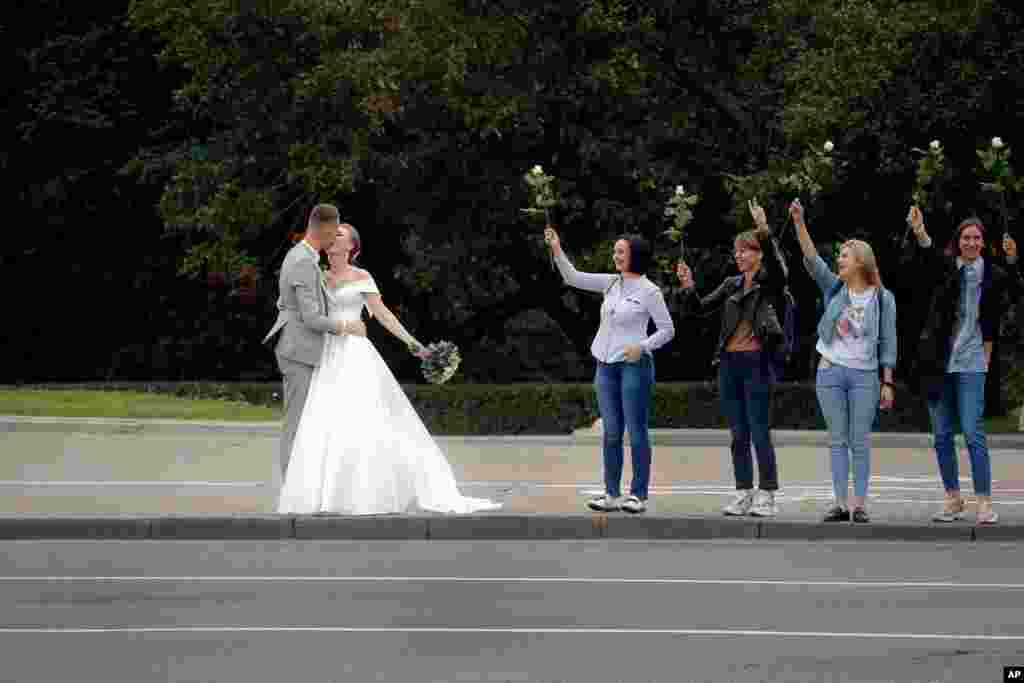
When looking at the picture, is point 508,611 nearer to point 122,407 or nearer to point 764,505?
point 764,505

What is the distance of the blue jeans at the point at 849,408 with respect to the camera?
1566 cm

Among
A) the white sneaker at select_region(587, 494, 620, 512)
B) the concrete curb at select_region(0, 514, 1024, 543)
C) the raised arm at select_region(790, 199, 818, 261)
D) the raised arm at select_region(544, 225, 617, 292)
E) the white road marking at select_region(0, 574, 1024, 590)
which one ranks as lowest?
the white road marking at select_region(0, 574, 1024, 590)

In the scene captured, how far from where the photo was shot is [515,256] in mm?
39562

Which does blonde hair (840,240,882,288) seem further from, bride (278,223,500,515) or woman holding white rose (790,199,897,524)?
bride (278,223,500,515)

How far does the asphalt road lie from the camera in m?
9.53

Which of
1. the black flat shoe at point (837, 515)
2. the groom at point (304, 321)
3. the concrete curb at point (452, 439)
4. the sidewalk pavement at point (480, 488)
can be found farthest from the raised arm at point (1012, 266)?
the concrete curb at point (452, 439)

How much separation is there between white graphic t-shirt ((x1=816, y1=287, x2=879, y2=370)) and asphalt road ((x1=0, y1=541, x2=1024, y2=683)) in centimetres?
120

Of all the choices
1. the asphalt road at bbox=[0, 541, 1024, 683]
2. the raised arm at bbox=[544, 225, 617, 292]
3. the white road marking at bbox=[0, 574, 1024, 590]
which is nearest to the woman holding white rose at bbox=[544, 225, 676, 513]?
the raised arm at bbox=[544, 225, 617, 292]

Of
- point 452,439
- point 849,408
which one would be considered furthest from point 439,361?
point 452,439

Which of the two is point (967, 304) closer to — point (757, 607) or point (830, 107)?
point (757, 607)

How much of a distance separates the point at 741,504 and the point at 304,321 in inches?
122

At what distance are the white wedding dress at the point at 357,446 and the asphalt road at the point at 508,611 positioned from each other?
32.7 inches

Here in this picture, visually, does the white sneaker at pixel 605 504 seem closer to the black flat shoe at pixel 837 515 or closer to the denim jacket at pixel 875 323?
the black flat shoe at pixel 837 515

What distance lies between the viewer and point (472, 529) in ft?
51.0
